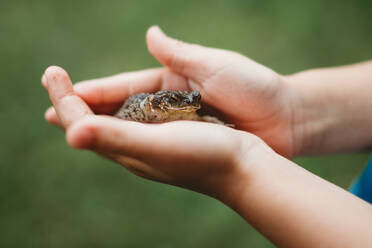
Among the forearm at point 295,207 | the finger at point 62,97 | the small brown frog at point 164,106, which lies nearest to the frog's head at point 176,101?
the small brown frog at point 164,106

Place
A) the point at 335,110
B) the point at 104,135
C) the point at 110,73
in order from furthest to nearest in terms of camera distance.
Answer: the point at 110,73 → the point at 335,110 → the point at 104,135

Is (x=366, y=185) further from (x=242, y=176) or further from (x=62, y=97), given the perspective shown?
(x=62, y=97)

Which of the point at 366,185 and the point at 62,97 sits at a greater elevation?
the point at 62,97

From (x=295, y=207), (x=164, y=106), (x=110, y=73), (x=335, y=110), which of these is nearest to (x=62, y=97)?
(x=164, y=106)

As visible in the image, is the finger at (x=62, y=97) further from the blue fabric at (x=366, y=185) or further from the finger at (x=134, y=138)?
the blue fabric at (x=366, y=185)

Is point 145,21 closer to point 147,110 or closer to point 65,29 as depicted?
point 65,29
